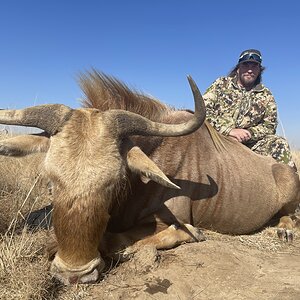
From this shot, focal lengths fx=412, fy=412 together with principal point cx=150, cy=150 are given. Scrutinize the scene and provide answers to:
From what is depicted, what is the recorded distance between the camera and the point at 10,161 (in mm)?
7449

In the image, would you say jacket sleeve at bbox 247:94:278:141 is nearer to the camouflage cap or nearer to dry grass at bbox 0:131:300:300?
the camouflage cap

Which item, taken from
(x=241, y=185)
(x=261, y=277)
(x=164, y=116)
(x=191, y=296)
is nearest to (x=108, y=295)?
(x=191, y=296)

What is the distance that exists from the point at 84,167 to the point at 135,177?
1054 millimetres

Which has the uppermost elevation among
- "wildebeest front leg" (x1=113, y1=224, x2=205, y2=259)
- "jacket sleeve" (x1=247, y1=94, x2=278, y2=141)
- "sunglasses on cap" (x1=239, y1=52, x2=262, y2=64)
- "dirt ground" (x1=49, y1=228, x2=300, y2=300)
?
"sunglasses on cap" (x1=239, y1=52, x2=262, y2=64)

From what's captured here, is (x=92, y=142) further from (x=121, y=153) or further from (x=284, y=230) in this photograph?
(x=284, y=230)

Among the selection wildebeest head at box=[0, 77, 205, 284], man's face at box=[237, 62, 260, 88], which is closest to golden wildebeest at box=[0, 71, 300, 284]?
wildebeest head at box=[0, 77, 205, 284]

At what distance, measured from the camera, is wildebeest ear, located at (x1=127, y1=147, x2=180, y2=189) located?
391cm

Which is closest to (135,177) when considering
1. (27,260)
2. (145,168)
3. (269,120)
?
(145,168)

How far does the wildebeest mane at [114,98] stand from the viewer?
200 inches

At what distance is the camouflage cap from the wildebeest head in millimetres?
4482

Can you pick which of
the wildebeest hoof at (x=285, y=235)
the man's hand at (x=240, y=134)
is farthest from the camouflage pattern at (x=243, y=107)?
the wildebeest hoof at (x=285, y=235)

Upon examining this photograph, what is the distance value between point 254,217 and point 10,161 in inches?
172

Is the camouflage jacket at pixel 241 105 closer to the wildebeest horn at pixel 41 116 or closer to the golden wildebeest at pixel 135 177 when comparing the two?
the golden wildebeest at pixel 135 177

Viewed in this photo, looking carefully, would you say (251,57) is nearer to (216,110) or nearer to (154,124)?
(216,110)
